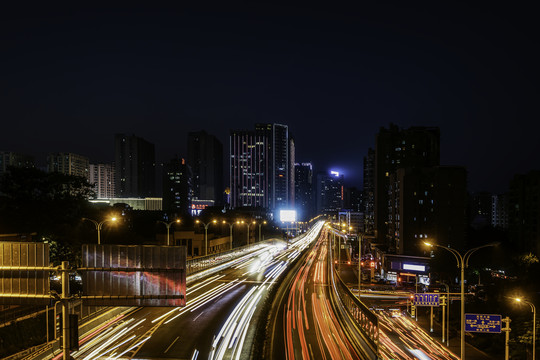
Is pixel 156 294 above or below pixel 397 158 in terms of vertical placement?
below

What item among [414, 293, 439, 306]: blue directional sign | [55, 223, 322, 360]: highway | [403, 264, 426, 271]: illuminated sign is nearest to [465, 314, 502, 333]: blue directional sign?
[414, 293, 439, 306]: blue directional sign

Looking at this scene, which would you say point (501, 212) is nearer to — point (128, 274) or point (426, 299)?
point (426, 299)

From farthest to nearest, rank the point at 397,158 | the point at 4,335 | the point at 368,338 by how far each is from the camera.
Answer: the point at 397,158, the point at 4,335, the point at 368,338

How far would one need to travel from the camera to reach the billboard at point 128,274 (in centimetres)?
1378

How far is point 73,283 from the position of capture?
4391 cm

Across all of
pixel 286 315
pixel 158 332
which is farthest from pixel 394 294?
pixel 158 332

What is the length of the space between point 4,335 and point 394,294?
4370 centimetres

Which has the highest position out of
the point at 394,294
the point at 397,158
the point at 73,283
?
the point at 397,158

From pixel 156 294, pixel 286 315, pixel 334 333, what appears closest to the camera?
pixel 156 294

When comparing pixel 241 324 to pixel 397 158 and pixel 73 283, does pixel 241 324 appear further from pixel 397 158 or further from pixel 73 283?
pixel 397 158

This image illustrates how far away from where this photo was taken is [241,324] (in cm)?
2909

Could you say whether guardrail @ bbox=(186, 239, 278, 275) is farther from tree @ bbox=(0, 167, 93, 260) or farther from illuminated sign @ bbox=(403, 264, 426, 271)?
illuminated sign @ bbox=(403, 264, 426, 271)

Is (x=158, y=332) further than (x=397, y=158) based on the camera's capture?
No

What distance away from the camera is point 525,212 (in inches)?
3691
